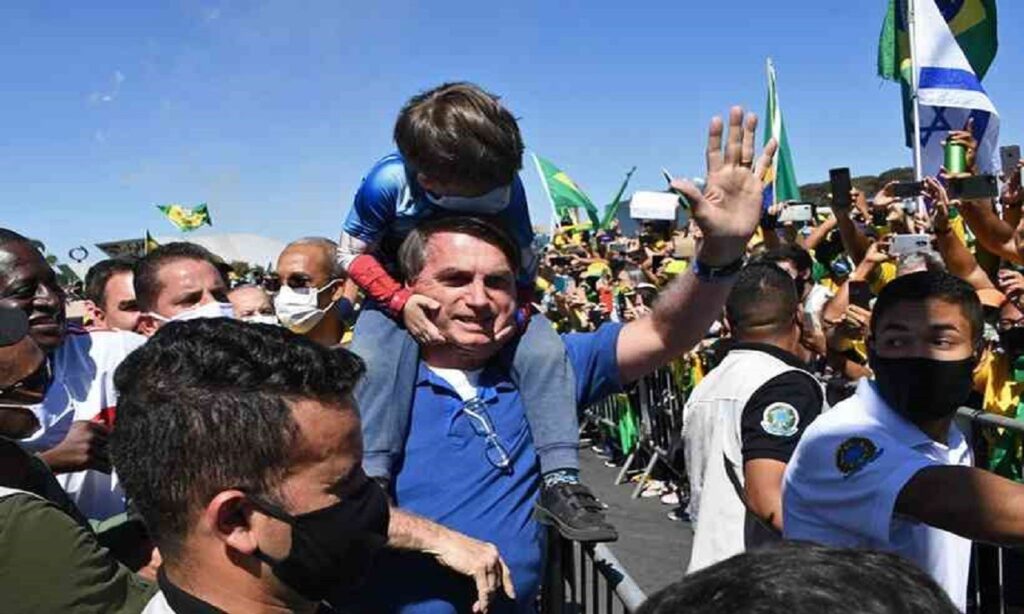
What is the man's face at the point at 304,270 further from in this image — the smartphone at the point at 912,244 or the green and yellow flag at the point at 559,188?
the green and yellow flag at the point at 559,188

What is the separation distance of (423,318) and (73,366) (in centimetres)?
141

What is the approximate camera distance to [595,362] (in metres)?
2.47

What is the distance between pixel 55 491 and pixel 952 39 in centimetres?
562

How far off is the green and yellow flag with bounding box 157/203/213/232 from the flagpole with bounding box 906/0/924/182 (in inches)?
598

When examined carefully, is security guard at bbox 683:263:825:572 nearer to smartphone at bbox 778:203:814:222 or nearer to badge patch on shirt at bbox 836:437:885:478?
badge patch on shirt at bbox 836:437:885:478

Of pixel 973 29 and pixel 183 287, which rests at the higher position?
pixel 973 29

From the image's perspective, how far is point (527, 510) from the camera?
2299 mm

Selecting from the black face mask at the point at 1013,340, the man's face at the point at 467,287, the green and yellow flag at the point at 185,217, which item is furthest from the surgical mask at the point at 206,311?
the green and yellow flag at the point at 185,217

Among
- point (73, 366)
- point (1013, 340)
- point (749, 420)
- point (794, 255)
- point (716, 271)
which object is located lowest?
point (1013, 340)

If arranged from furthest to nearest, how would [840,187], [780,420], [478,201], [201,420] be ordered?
[840,187] < [780,420] < [478,201] < [201,420]

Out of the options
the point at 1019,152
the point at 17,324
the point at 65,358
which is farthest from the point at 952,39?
the point at 17,324

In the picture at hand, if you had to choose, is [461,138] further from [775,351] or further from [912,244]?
[912,244]

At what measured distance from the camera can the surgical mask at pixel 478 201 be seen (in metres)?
2.31

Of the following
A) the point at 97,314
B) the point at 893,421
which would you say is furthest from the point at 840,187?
the point at 97,314
